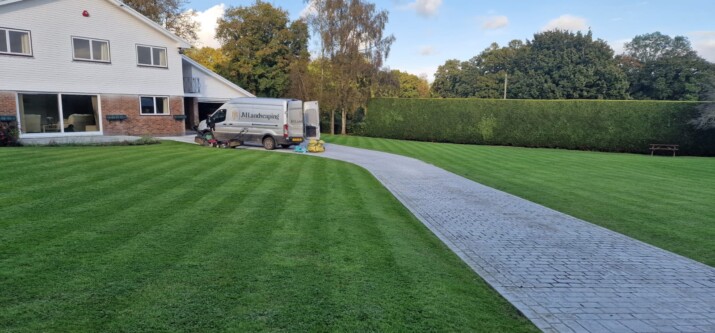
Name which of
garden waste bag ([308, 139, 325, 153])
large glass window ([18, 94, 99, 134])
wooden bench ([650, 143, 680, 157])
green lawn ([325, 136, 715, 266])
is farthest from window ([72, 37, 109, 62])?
wooden bench ([650, 143, 680, 157])

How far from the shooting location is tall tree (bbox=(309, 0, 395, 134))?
125 ft

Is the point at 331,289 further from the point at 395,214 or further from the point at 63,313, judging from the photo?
the point at 395,214

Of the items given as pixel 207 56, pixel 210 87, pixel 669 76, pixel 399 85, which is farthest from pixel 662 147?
pixel 207 56

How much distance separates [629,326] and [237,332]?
385cm

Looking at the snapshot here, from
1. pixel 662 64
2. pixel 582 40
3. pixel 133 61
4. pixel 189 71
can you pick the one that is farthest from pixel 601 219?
pixel 662 64

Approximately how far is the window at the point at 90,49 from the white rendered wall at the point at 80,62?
24 cm

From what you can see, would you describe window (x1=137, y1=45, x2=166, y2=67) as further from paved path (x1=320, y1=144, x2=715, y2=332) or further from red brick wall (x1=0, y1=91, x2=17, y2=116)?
paved path (x1=320, y1=144, x2=715, y2=332)

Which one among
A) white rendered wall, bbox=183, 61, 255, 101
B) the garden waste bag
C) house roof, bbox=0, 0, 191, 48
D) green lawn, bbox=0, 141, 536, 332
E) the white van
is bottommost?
green lawn, bbox=0, 141, 536, 332

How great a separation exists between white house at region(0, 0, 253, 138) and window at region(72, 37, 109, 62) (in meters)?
0.05

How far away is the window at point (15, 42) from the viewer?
19.3 meters

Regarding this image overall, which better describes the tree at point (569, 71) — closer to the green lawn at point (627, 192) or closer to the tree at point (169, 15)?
the green lawn at point (627, 192)

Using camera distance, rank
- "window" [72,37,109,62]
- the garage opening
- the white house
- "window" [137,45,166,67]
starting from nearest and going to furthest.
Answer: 1. the white house
2. "window" [72,37,109,62]
3. "window" [137,45,166,67]
4. the garage opening

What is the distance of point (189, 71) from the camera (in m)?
28.4

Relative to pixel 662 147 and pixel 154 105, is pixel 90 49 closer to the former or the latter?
pixel 154 105
